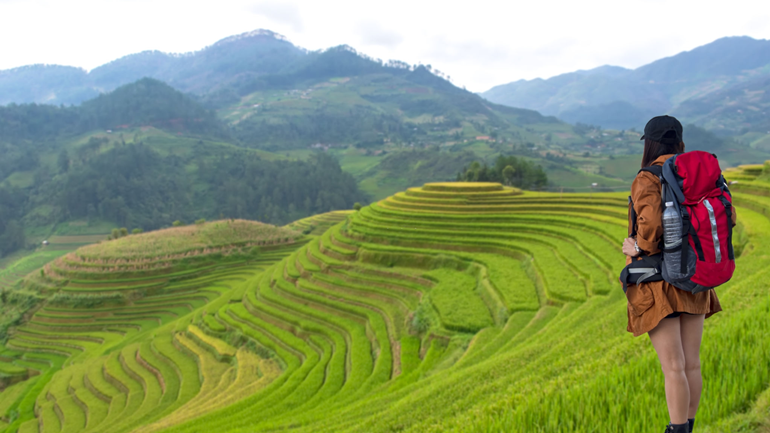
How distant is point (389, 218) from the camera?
29125mm

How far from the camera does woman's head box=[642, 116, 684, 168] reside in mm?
2887

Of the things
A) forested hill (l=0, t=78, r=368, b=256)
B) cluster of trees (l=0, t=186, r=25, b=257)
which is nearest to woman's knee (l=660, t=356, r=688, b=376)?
forested hill (l=0, t=78, r=368, b=256)

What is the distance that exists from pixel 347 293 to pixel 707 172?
67.0 feet

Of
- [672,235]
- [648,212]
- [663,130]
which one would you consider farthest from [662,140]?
[672,235]

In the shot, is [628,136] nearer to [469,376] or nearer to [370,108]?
[370,108]

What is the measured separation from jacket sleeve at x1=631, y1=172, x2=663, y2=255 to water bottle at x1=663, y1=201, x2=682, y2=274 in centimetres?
4

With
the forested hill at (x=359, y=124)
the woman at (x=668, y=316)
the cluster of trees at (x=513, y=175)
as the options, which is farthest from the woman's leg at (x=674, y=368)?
the forested hill at (x=359, y=124)

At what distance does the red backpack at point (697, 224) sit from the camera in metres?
2.44

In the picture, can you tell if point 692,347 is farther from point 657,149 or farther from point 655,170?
point 657,149

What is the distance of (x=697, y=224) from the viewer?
8.01 feet

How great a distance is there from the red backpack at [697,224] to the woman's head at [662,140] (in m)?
0.30

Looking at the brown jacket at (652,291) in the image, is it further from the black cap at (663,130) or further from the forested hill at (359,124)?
the forested hill at (359,124)

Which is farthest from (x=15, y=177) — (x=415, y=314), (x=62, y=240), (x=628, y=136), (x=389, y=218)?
(x=628, y=136)

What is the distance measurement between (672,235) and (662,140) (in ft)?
2.46
